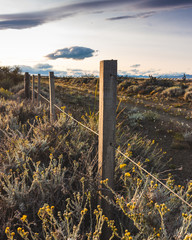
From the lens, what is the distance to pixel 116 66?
2484 millimetres

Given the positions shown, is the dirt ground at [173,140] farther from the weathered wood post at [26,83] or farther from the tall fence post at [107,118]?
the weathered wood post at [26,83]

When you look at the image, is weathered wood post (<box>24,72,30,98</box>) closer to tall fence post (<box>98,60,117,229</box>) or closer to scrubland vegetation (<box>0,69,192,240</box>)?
scrubland vegetation (<box>0,69,192,240</box>)

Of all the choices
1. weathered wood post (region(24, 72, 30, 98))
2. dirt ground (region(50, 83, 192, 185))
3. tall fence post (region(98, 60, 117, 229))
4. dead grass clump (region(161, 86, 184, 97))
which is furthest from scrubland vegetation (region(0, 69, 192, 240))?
dead grass clump (region(161, 86, 184, 97))

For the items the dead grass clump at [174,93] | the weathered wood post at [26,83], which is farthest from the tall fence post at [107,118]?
the dead grass clump at [174,93]

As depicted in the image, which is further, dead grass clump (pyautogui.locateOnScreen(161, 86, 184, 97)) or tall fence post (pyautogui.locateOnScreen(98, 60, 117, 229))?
dead grass clump (pyautogui.locateOnScreen(161, 86, 184, 97))

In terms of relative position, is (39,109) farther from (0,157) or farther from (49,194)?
(49,194)

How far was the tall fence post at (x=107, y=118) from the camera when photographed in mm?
2467

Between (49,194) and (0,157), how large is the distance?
1.35 m

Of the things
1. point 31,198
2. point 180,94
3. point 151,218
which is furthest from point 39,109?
point 180,94

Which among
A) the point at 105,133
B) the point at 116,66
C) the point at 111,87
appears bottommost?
the point at 105,133

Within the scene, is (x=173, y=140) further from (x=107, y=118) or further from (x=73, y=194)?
(x=107, y=118)

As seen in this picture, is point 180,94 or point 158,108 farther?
point 180,94

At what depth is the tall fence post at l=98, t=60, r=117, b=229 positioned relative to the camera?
8.09 ft

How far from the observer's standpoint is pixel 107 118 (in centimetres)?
258
